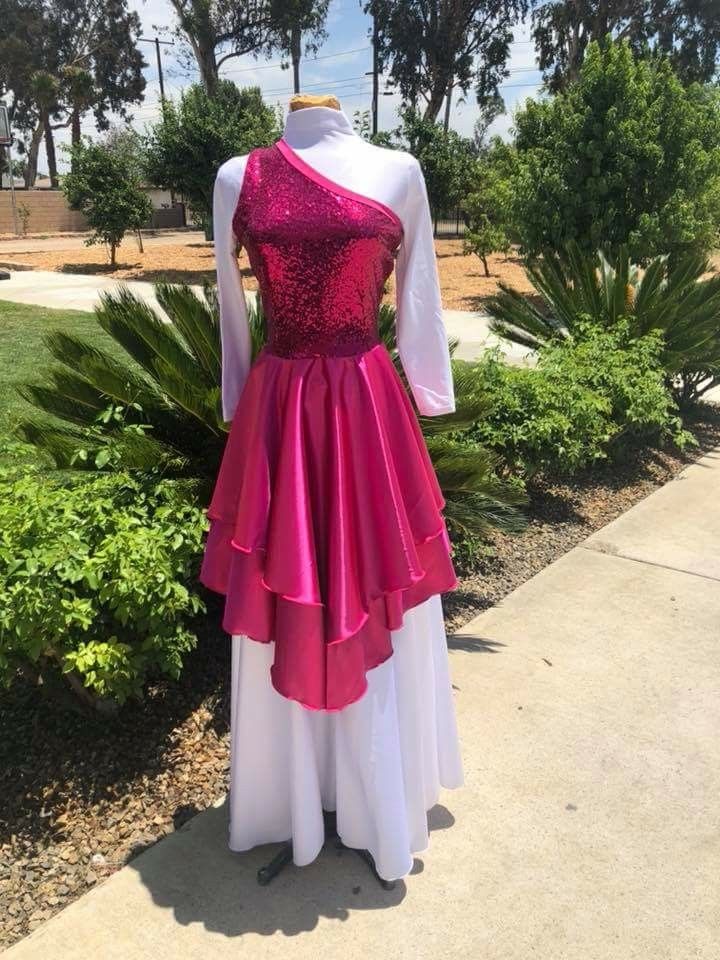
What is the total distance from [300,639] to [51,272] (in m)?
18.4

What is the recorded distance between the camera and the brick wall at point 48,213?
37438 mm

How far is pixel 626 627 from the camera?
3494 mm

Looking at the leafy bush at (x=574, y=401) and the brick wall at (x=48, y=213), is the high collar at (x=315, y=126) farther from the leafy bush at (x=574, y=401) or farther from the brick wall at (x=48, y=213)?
the brick wall at (x=48, y=213)

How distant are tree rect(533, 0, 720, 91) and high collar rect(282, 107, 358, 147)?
26.7 m

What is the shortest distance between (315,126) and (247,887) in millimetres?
1940

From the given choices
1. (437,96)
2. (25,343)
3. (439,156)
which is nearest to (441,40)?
(437,96)

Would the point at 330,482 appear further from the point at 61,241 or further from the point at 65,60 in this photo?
the point at 65,60

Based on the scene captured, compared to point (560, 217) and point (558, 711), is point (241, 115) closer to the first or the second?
point (560, 217)

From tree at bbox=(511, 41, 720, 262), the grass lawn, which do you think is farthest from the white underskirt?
tree at bbox=(511, 41, 720, 262)

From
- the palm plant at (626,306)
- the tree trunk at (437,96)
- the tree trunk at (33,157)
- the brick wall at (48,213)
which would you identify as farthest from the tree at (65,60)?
the palm plant at (626,306)

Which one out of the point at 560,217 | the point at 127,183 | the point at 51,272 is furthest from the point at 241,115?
the point at 560,217

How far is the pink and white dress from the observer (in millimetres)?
1773

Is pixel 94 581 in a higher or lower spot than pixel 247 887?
higher

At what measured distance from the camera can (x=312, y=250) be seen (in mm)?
1748
